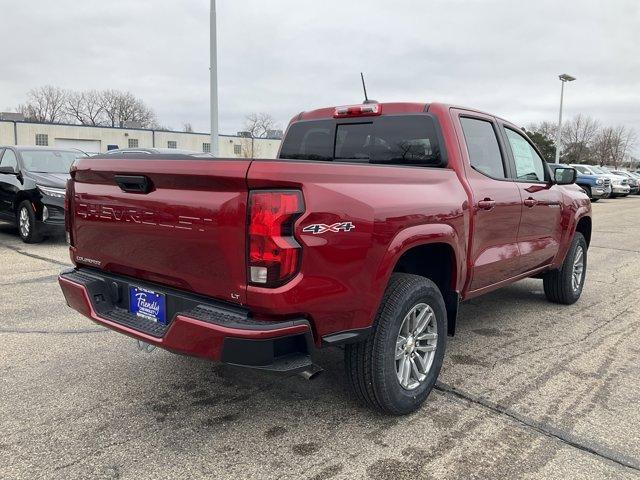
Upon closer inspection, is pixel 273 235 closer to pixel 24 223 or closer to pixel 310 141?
pixel 310 141

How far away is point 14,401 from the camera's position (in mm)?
3338

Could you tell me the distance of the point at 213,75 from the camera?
52.9 feet

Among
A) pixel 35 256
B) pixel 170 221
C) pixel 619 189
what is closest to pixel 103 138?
pixel 619 189

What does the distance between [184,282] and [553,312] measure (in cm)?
428

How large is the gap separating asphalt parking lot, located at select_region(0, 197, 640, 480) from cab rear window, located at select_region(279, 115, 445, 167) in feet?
5.14

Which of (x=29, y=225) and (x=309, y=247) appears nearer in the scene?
(x=309, y=247)

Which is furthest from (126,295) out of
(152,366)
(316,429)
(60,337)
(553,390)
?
(553,390)

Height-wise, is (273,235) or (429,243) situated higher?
(273,235)

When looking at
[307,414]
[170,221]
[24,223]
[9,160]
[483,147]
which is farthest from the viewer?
[9,160]

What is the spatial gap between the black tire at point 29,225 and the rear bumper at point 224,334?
23.2ft

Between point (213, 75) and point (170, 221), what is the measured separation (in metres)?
14.4

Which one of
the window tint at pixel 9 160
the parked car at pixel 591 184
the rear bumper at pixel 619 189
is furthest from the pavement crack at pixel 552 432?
the rear bumper at pixel 619 189

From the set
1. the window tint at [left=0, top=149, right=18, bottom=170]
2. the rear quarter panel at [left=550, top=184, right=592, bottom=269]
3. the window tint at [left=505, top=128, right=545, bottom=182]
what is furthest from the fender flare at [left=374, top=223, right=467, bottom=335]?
the window tint at [left=0, top=149, right=18, bottom=170]

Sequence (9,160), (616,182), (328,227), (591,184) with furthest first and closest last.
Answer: (616,182)
(591,184)
(9,160)
(328,227)
